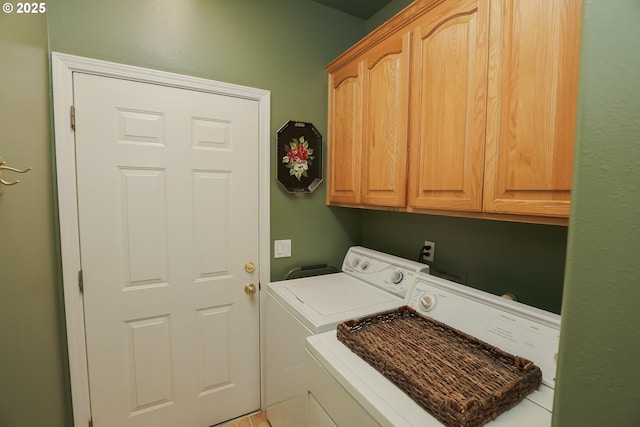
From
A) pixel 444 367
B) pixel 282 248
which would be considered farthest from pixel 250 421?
pixel 444 367

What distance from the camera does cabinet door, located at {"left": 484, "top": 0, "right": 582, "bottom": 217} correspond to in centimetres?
82

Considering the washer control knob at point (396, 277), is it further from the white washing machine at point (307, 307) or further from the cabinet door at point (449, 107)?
the cabinet door at point (449, 107)

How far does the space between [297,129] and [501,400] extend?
5.52 feet

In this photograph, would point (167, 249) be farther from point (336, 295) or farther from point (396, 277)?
point (396, 277)

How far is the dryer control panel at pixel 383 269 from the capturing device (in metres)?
1.51

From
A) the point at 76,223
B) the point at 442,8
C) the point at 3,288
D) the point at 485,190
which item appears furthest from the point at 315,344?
the point at 442,8

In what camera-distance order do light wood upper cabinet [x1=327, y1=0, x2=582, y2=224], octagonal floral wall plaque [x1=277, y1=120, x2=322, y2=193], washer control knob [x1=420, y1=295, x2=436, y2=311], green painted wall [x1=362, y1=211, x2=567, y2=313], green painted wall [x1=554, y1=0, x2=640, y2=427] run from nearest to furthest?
green painted wall [x1=554, y1=0, x2=640, y2=427] < light wood upper cabinet [x1=327, y1=0, x2=582, y2=224] < green painted wall [x1=362, y1=211, x2=567, y2=313] < washer control knob [x1=420, y1=295, x2=436, y2=311] < octagonal floral wall plaque [x1=277, y1=120, x2=322, y2=193]

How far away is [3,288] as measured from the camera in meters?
1.05

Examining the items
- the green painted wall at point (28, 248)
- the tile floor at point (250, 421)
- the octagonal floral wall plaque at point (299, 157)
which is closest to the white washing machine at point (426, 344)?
the tile floor at point (250, 421)

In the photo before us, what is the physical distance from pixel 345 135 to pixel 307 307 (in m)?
1.10

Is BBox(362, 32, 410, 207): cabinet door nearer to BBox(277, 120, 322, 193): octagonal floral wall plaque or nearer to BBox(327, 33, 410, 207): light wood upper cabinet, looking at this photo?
BBox(327, 33, 410, 207): light wood upper cabinet

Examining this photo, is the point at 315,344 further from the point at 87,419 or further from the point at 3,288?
the point at 87,419

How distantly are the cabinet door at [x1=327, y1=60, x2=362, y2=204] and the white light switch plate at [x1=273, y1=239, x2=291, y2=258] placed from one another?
0.44 m

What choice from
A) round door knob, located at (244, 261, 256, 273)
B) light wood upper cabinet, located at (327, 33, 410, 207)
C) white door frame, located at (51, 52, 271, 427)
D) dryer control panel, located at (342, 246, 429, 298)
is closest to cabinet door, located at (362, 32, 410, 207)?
light wood upper cabinet, located at (327, 33, 410, 207)
